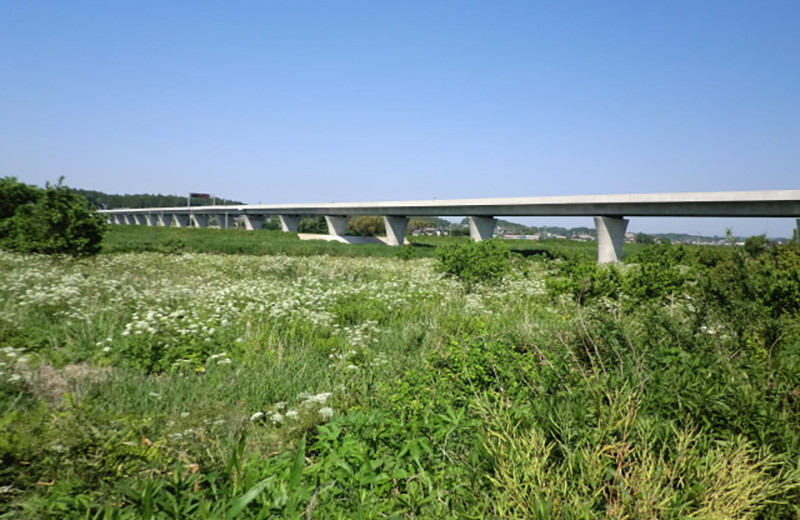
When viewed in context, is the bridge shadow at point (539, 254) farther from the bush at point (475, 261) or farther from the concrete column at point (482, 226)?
the bush at point (475, 261)

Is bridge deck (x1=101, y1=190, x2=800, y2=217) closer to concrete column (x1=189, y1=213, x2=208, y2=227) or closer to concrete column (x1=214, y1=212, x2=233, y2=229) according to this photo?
concrete column (x1=214, y1=212, x2=233, y2=229)

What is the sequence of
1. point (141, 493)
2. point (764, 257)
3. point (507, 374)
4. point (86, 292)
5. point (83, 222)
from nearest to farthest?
point (141, 493) → point (507, 374) → point (86, 292) → point (764, 257) → point (83, 222)

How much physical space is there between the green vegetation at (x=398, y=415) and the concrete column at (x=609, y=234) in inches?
1118

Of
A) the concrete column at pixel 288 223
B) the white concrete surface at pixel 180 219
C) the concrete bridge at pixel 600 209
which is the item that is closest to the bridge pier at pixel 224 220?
the concrete column at pixel 288 223

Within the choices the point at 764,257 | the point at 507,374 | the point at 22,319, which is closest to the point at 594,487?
the point at 507,374

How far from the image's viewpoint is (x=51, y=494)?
7.56 ft

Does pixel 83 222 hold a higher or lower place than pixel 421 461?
higher

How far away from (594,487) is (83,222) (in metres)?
19.8

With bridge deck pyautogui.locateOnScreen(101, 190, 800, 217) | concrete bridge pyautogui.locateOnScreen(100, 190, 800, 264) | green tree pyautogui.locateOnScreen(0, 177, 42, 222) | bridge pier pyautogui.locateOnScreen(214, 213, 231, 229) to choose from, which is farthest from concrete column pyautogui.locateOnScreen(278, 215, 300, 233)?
green tree pyautogui.locateOnScreen(0, 177, 42, 222)

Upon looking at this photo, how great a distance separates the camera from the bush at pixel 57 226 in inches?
618

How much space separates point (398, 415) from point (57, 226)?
18275mm

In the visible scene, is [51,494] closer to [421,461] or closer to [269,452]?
[269,452]

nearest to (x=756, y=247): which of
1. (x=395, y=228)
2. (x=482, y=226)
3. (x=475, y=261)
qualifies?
(x=475, y=261)

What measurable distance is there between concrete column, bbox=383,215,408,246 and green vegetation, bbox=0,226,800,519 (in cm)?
4621
